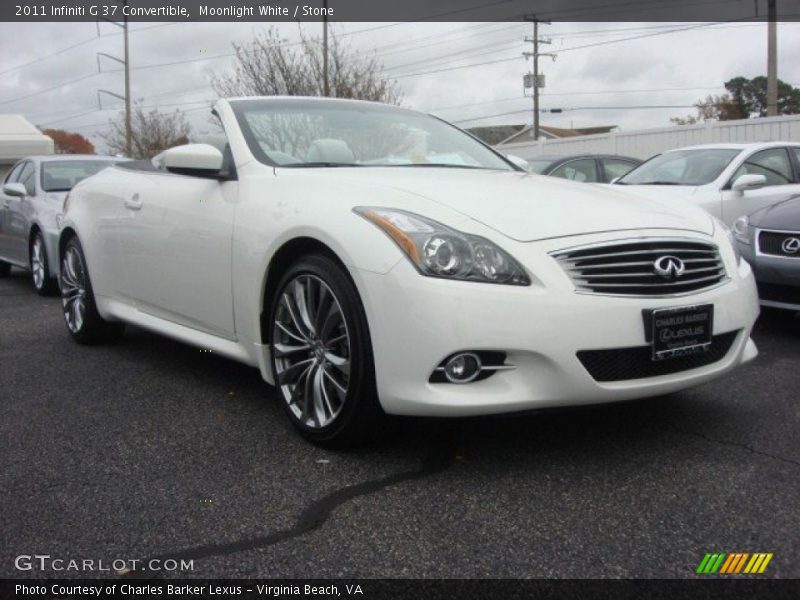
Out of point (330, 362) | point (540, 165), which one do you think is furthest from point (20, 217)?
point (330, 362)

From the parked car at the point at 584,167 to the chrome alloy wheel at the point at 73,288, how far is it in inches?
266

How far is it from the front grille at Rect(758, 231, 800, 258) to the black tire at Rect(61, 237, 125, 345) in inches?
166

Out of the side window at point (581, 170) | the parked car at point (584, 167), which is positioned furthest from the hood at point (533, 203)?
the side window at point (581, 170)

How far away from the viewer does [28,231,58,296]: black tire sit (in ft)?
26.0

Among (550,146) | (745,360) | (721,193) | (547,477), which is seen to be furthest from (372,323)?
(550,146)

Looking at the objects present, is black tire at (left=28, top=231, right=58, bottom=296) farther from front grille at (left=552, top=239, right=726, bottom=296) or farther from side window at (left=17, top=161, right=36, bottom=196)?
front grille at (left=552, top=239, right=726, bottom=296)

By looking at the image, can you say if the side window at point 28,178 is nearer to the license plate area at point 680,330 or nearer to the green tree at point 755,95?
the license plate area at point 680,330

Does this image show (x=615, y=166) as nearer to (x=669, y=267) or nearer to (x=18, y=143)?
(x=669, y=267)

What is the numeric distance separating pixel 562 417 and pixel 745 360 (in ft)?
2.61

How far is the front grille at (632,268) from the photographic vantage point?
2861 mm

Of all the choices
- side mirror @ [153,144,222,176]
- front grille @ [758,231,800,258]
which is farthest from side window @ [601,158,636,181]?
side mirror @ [153,144,222,176]

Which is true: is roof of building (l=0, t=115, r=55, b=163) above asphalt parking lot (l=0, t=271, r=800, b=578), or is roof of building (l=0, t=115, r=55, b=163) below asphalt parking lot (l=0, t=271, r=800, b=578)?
above
